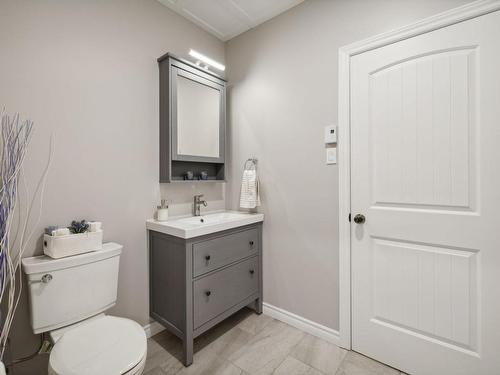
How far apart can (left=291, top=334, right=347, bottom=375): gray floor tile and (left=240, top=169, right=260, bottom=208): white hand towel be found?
106 centimetres

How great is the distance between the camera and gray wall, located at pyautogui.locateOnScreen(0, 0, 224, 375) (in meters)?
1.29

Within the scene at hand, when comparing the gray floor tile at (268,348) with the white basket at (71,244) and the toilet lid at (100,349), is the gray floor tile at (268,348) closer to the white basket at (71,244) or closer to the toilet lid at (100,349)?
Result: the toilet lid at (100,349)

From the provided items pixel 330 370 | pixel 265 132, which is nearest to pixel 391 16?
pixel 265 132

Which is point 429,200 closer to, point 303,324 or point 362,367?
point 362,367

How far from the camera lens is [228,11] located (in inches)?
78.2

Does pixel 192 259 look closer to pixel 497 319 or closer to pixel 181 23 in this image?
pixel 497 319

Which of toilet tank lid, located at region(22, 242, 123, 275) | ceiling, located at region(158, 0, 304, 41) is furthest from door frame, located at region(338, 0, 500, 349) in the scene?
toilet tank lid, located at region(22, 242, 123, 275)

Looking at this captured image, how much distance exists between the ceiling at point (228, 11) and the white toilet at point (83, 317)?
187 centimetres

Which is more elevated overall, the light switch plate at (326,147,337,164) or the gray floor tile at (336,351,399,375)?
the light switch plate at (326,147,337,164)

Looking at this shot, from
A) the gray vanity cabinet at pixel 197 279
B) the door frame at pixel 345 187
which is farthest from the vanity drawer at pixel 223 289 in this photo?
the door frame at pixel 345 187

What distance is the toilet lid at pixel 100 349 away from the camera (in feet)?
3.05

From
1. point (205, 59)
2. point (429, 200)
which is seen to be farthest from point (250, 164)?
point (429, 200)

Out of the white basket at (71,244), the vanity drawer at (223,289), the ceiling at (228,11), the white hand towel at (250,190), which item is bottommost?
the vanity drawer at (223,289)

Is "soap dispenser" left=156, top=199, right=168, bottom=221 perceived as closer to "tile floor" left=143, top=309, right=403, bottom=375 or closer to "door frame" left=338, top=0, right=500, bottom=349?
"tile floor" left=143, top=309, right=403, bottom=375
